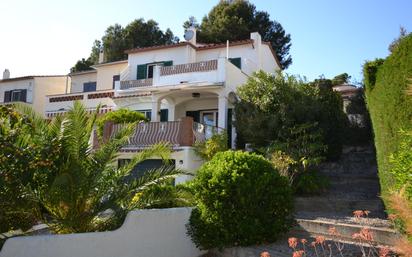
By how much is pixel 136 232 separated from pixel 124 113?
1162 cm

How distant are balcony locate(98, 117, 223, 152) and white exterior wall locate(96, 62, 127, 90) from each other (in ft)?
38.6

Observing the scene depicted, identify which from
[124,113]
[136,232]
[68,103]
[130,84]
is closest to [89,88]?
[68,103]

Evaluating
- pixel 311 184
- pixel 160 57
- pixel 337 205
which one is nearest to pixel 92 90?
pixel 160 57

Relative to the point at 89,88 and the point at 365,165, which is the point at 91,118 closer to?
the point at 365,165

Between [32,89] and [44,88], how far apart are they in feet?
3.39

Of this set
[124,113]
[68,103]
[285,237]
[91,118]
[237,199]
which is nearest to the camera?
[237,199]

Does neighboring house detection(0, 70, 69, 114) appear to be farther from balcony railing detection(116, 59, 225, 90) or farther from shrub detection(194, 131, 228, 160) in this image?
shrub detection(194, 131, 228, 160)

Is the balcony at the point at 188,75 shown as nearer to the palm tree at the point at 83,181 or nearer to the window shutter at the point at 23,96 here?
the palm tree at the point at 83,181

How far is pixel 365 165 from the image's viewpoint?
15.4m

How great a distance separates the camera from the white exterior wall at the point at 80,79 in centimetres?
3167

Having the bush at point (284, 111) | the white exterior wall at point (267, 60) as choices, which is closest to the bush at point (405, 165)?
the bush at point (284, 111)

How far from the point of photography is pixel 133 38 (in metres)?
41.3

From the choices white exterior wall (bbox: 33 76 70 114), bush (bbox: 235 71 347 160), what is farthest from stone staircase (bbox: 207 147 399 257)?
white exterior wall (bbox: 33 76 70 114)

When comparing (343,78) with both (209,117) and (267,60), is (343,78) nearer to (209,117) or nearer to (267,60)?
(267,60)
